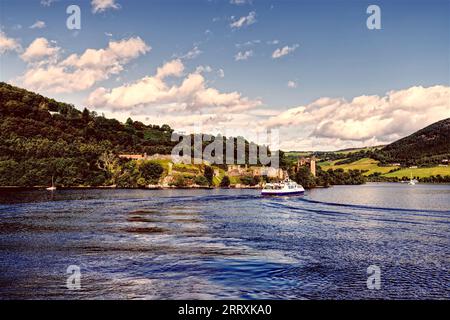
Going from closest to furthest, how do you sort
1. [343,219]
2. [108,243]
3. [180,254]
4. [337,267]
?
[337,267] < [180,254] < [108,243] < [343,219]

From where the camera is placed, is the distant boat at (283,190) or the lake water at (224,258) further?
the distant boat at (283,190)

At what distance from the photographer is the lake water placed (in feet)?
97.3

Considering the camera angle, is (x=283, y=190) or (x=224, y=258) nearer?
(x=224, y=258)

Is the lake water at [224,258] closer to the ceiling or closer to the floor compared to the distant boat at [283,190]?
closer to the floor

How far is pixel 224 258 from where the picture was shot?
40.7 m

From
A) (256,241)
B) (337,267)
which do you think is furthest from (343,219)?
(337,267)

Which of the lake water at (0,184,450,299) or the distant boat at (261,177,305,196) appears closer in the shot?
the lake water at (0,184,450,299)

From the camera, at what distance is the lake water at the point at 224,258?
29.7 metres

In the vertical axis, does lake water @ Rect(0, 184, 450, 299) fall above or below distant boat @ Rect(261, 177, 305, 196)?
below

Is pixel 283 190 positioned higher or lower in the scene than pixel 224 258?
higher
